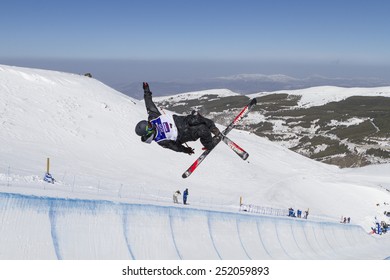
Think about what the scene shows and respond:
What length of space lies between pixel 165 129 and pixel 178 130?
25 centimetres

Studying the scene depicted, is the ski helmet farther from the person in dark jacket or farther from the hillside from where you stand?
→ the hillside

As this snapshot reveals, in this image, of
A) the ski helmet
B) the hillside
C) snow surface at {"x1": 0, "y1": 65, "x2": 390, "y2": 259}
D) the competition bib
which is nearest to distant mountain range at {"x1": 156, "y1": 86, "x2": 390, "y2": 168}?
the hillside

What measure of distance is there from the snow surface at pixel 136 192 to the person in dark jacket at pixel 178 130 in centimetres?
568

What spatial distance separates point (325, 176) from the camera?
53062mm

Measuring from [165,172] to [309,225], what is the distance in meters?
20.9

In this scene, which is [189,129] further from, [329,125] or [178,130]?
[329,125]

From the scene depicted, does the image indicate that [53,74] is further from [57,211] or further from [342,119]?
[342,119]

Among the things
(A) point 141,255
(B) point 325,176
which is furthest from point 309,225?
(B) point 325,176

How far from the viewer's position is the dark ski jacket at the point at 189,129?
7.27 metres

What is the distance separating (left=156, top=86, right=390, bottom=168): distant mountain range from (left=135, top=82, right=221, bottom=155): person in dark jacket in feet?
171

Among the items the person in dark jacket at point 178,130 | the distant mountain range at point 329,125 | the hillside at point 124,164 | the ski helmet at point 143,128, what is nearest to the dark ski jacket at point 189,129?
the person in dark jacket at point 178,130

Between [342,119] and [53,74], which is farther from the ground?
[53,74]

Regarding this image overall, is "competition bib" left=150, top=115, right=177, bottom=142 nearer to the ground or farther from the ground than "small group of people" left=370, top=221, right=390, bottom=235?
farther from the ground

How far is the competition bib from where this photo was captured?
24.7 feet
